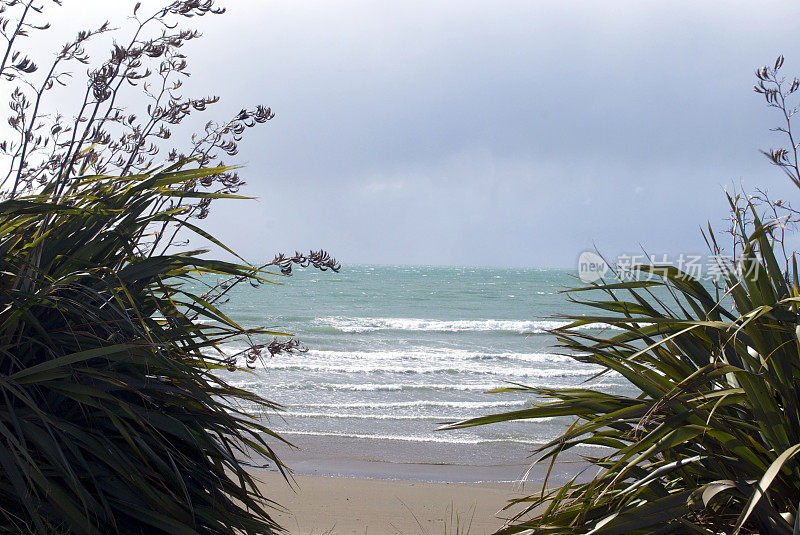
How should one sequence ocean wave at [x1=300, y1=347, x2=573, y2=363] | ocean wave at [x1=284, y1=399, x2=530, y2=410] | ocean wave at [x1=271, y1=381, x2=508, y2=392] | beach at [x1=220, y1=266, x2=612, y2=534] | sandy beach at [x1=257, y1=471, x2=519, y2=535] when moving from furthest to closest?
1. ocean wave at [x1=300, y1=347, x2=573, y2=363]
2. ocean wave at [x1=271, y1=381, x2=508, y2=392]
3. ocean wave at [x1=284, y1=399, x2=530, y2=410]
4. beach at [x1=220, y1=266, x2=612, y2=534]
5. sandy beach at [x1=257, y1=471, x2=519, y2=535]

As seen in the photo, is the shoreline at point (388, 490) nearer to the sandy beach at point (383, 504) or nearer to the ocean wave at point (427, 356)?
the sandy beach at point (383, 504)

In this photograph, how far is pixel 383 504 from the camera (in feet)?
17.7

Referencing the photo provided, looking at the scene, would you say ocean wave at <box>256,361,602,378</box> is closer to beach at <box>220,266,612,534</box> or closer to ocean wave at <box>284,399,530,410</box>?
beach at <box>220,266,612,534</box>

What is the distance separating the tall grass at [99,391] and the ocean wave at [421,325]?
19697 mm

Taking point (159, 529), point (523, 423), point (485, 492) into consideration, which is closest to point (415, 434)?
point (523, 423)

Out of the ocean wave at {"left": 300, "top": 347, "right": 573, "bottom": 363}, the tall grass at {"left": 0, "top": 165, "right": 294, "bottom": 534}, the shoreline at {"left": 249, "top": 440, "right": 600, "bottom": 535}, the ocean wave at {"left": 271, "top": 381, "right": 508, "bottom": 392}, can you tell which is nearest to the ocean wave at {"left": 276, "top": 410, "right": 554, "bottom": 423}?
the shoreline at {"left": 249, "top": 440, "right": 600, "bottom": 535}

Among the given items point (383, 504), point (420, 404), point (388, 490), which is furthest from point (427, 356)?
point (383, 504)

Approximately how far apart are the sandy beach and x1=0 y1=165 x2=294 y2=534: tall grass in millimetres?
2460

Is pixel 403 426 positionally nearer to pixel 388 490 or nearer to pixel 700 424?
pixel 388 490

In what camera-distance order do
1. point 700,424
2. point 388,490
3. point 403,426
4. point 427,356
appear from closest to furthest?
point 700,424, point 388,490, point 403,426, point 427,356

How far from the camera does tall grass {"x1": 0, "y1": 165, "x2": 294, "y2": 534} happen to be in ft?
5.81

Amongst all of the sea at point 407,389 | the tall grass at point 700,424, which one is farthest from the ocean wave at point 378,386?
the tall grass at point 700,424

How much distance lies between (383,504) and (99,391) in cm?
404

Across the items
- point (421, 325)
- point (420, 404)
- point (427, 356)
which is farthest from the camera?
point (421, 325)
